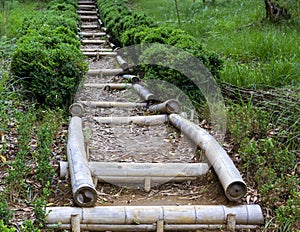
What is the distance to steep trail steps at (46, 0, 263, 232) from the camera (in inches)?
137

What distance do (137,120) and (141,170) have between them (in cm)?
161

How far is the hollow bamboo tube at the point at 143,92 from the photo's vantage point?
20.7 ft

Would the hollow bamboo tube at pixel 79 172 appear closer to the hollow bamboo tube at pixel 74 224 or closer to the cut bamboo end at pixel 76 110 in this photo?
the hollow bamboo tube at pixel 74 224

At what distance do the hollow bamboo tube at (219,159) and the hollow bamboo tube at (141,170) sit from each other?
174mm

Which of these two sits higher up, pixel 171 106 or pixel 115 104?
pixel 115 104

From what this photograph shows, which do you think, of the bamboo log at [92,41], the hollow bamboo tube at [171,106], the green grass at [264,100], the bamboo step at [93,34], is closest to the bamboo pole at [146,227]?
the green grass at [264,100]

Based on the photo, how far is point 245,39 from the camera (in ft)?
A: 27.5

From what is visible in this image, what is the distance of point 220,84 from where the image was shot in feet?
20.2

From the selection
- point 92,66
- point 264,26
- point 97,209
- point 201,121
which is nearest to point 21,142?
point 97,209

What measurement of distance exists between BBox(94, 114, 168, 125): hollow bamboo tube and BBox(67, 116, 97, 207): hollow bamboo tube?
32.9 inches

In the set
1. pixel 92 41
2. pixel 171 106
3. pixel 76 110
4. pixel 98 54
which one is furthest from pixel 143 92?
pixel 92 41

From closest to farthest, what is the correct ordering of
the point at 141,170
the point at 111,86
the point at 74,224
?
1. the point at 74,224
2. the point at 141,170
3. the point at 111,86

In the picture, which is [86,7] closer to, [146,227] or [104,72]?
[104,72]

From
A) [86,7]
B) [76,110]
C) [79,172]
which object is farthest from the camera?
[86,7]
